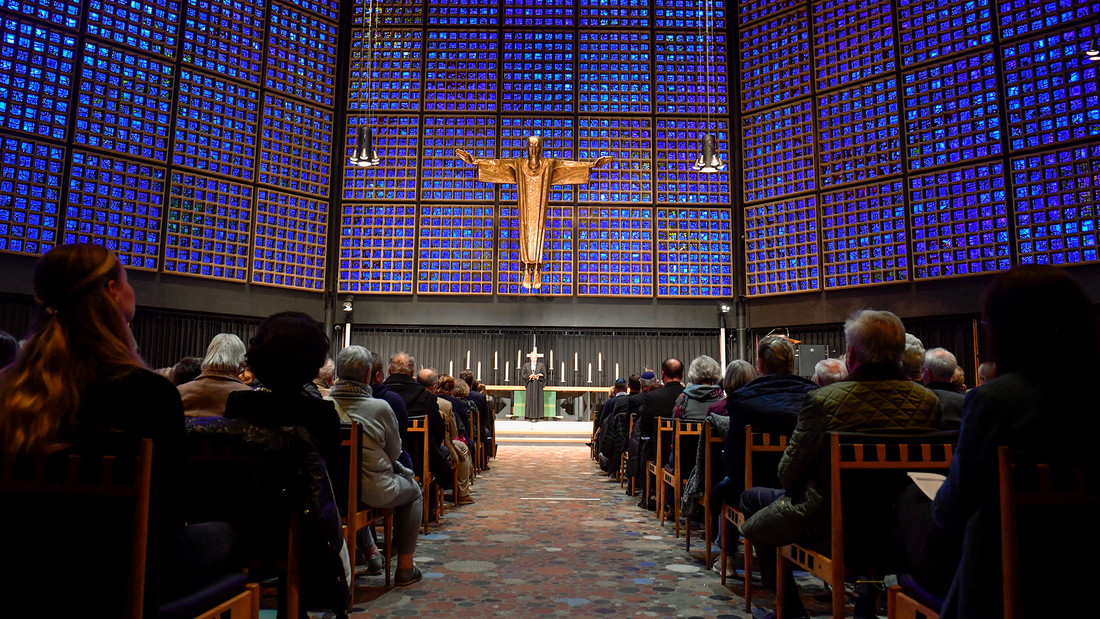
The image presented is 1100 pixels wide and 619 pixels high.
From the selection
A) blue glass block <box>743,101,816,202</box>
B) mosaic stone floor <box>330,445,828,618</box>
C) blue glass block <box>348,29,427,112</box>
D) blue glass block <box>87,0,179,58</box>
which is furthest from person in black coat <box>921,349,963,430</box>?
blue glass block <box>87,0,179,58</box>

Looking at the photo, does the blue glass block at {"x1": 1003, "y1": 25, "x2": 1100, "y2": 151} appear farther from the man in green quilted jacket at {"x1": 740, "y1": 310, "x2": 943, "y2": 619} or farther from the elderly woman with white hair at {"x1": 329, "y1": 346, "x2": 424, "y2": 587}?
the elderly woman with white hair at {"x1": 329, "y1": 346, "x2": 424, "y2": 587}

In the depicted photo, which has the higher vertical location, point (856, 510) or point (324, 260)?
point (324, 260)

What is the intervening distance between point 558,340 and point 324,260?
206 inches

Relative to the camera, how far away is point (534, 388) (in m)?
14.8

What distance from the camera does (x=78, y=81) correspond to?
12.6 metres

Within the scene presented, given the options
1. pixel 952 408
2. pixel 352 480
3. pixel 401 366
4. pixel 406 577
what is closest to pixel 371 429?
pixel 352 480

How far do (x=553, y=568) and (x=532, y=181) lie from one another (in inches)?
438

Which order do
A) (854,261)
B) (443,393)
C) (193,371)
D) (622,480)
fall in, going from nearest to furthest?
(193,371), (443,393), (622,480), (854,261)

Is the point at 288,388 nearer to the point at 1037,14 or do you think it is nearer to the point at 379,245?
the point at 379,245

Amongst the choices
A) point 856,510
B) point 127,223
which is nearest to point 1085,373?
point 856,510

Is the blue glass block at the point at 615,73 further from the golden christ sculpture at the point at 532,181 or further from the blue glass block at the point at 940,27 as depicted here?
the blue glass block at the point at 940,27

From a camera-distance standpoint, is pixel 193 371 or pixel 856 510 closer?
pixel 856 510

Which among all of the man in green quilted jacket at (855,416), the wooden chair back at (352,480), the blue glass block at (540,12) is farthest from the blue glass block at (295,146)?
the man in green quilted jacket at (855,416)

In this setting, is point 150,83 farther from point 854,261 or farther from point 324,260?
point 854,261
